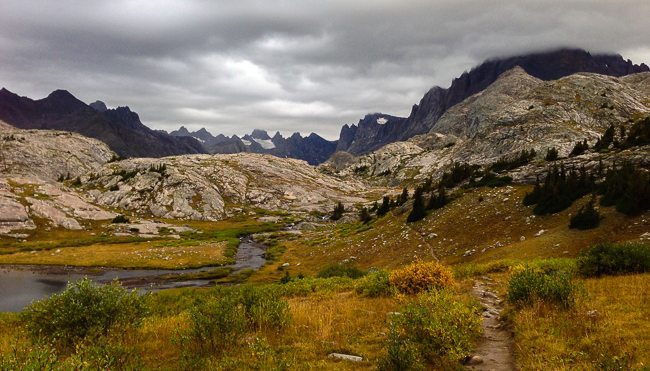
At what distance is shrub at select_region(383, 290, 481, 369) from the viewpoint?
9898 millimetres

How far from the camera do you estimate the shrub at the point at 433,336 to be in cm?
990

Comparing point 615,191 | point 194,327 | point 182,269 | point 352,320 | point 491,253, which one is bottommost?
point 182,269

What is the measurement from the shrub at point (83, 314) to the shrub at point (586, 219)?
1681 inches

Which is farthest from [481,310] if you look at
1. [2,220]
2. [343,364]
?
[2,220]

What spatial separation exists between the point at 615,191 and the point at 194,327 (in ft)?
157

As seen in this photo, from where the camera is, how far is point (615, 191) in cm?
4238

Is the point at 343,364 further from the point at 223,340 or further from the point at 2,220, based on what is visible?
the point at 2,220

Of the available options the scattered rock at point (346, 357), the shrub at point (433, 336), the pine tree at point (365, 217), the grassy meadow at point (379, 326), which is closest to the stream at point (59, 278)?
the pine tree at point (365, 217)

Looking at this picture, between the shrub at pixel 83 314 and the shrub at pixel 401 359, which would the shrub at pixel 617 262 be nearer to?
the shrub at pixel 401 359

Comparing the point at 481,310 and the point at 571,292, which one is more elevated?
the point at 571,292

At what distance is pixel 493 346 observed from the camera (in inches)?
495

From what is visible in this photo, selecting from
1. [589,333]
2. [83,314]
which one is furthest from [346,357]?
[83,314]

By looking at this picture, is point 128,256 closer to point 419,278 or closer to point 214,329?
point 419,278

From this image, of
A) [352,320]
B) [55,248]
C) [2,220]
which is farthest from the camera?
[2,220]
